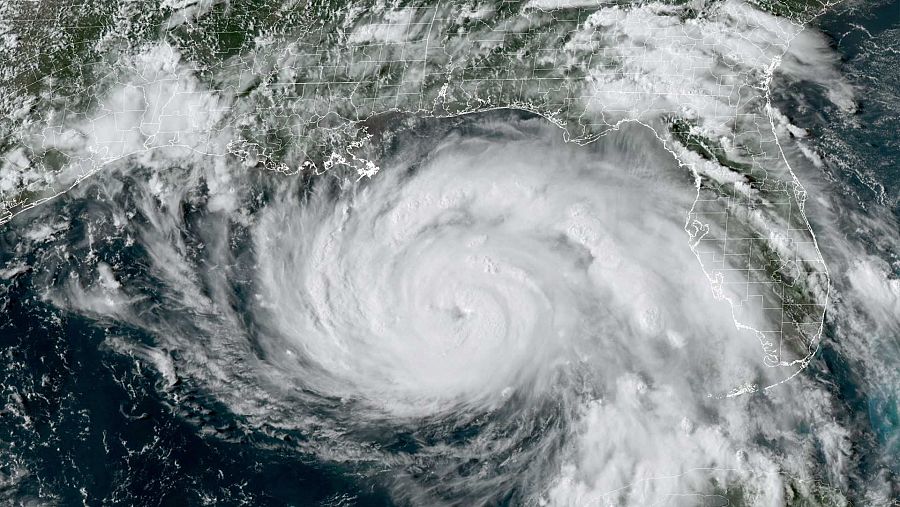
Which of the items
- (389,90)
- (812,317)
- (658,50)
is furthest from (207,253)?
(812,317)

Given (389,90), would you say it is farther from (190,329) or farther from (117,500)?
(117,500)

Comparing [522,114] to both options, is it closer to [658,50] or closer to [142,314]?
[658,50]

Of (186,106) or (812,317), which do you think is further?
(186,106)

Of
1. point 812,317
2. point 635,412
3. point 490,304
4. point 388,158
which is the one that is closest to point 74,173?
point 388,158

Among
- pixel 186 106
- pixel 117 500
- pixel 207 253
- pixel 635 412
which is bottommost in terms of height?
pixel 117 500

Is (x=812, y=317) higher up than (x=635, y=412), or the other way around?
(x=812, y=317)

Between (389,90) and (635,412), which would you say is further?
(389,90)
